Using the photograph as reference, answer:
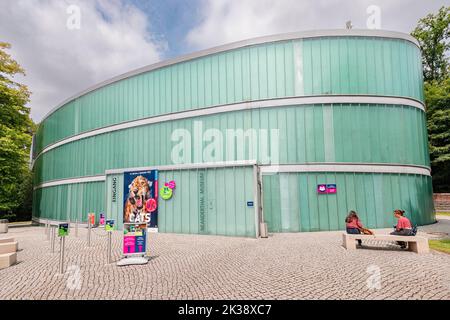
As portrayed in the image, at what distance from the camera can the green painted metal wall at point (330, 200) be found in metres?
17.4

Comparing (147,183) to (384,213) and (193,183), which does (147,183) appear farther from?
(384,213)

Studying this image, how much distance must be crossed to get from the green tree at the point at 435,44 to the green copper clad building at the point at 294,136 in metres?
22.2

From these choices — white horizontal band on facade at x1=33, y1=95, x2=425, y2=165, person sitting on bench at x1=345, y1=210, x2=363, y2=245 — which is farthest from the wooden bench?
white horizontal band on facade at x1=33, y1=95, x2=425, y2=165

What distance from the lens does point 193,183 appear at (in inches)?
664

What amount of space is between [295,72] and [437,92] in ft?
77.2

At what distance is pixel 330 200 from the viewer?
17.5 metres

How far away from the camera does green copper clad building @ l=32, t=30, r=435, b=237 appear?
1689 centimetres

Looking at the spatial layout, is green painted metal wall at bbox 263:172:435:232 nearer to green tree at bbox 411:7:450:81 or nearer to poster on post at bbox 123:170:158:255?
poster on post at bbox 123:170:158:255

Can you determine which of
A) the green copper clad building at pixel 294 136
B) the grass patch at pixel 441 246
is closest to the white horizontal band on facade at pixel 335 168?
the green copper clad building at pixel 294 136

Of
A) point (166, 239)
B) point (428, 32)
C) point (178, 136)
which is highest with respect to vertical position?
point (428, 32)

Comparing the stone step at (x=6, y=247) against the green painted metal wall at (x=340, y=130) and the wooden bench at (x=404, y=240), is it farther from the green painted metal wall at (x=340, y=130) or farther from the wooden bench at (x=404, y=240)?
the wooden bench at (x=404, y=240)

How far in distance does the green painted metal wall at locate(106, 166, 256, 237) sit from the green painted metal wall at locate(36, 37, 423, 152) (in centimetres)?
636
